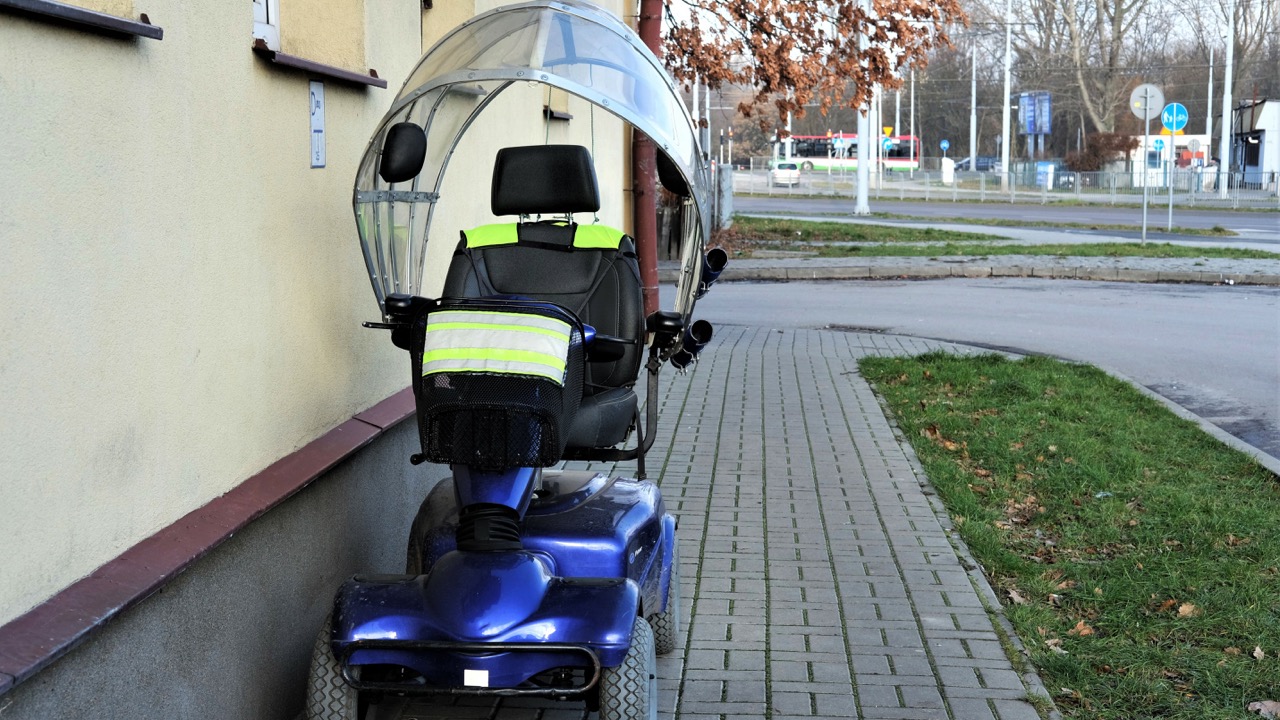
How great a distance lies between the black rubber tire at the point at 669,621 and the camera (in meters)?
4.66

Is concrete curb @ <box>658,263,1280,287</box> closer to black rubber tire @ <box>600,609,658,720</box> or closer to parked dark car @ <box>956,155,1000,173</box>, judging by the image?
black rubber tire @ <box>600,609,658,720</box>

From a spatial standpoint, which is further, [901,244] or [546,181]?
[901,244]

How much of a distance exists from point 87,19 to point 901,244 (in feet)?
78.7

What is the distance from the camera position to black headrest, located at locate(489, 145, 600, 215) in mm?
4629

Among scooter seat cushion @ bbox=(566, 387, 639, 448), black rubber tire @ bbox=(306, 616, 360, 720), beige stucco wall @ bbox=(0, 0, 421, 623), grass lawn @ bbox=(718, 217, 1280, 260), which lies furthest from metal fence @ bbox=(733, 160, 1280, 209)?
black rubber tire @ bbox=(306, 616, 360, 720)

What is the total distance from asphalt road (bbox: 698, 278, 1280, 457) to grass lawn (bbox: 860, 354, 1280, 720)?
838 millimetres

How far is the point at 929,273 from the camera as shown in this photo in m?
21.0

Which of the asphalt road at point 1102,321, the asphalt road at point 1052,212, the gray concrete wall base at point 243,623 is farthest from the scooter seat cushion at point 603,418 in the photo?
the asphalt road at point 1052,212

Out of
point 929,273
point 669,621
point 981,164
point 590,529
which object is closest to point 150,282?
point 590,529

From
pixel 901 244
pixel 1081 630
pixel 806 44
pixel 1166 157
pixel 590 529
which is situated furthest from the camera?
pixel 1166 157

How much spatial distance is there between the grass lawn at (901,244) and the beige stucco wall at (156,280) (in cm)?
1938

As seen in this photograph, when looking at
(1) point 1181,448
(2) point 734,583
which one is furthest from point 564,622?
(1) point 1181,448

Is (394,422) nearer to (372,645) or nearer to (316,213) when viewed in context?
(316,213)

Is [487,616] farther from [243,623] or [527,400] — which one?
[243,623]
